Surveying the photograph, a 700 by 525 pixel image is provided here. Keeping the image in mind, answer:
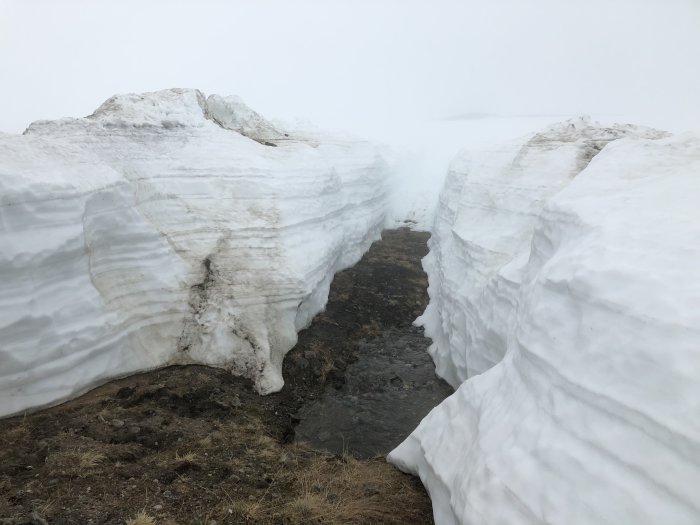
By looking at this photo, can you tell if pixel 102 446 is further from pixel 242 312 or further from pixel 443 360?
pixel 443 360

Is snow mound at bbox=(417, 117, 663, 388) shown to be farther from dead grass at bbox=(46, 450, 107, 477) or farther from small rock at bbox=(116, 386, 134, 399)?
dead grass at bbox=(46, 450, 107, 477)

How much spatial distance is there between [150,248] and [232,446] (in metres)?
4.19

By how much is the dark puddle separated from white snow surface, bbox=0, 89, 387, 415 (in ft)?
2.56

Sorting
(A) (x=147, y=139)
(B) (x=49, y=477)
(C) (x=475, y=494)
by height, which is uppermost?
(A) (x=147, y=139)

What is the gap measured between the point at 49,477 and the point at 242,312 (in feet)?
14.6

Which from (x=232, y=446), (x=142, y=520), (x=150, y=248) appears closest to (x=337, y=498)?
(x=232, y=446)

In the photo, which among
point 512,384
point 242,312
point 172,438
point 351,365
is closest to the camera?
point 512,384

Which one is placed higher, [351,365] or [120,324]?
[120,324]

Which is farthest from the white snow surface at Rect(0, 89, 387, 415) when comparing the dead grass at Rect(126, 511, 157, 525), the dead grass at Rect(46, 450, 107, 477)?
the dead grass at Rect(126, 511, 157, 525)

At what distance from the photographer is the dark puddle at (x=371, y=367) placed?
25.6ft

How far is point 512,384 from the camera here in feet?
16.1

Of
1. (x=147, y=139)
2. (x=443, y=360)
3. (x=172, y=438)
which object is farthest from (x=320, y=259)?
(x=172, y=438)

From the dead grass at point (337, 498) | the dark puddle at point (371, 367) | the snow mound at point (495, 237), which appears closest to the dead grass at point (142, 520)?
the dead grass at point (337, 498)

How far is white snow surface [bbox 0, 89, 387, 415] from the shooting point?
6.74m
